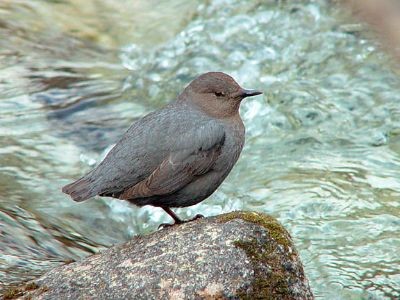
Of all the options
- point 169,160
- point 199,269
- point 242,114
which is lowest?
point 242,114

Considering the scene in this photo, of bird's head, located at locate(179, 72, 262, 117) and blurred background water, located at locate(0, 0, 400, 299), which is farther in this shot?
blurred background water, located at locate(0, 0, 400, 299)

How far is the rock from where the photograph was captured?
12.6 feet

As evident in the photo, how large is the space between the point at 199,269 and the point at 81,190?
92cm

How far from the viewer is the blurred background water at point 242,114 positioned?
5.95 m

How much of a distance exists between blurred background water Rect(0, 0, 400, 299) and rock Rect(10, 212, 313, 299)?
83 cm

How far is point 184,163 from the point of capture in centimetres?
462

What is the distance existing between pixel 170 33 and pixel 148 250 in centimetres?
605

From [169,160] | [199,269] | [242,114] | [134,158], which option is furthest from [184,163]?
[242,114]

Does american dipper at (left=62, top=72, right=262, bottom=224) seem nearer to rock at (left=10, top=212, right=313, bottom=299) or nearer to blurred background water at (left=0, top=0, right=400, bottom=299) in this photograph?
rock at (left=10, top=212, right=313, bottom=299)

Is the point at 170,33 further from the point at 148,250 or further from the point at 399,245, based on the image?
the point at 148,250

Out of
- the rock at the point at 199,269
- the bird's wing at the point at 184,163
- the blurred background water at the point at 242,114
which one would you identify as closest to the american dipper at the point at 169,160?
the bird's wing at the point at 184,163

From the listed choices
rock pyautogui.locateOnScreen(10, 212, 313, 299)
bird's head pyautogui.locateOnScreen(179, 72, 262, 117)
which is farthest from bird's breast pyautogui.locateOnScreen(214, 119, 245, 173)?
rock pyautogui.locateOnScreen(10, 212, 313, 299)

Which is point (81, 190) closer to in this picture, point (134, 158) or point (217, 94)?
point (134, 158)

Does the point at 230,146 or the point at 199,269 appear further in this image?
the point at 230,146
